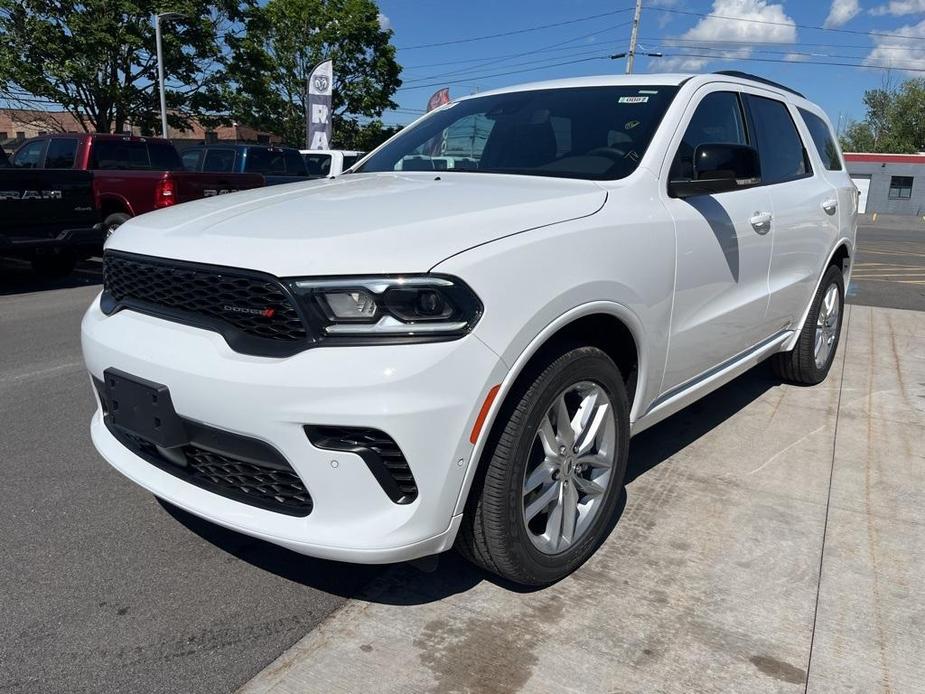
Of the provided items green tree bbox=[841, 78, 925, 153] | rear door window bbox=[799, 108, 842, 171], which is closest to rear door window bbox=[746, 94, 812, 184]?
rear door window bbox=[799, 108, 842, 171]

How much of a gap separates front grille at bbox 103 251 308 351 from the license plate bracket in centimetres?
24

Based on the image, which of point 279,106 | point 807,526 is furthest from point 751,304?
point 279,106

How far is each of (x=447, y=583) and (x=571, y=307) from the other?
1.11 metres

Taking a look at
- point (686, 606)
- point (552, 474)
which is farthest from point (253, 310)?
point (686, 606)

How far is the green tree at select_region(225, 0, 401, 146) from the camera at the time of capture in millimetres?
33594

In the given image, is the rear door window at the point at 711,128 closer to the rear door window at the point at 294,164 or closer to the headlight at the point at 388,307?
the headlight at the point at 388,307

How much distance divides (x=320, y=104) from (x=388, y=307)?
19.1 meters

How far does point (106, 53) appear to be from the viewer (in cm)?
2339

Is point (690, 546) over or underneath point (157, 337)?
underneath

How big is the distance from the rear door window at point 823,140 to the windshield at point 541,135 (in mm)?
2068

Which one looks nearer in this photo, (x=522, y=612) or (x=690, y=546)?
(x=522, y=612)

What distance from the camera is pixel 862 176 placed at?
159 ft

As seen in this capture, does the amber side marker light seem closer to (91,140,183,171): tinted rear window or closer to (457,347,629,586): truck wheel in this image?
(457,347,629,586): truck wheel

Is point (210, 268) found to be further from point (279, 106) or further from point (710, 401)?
point (279, 106)
